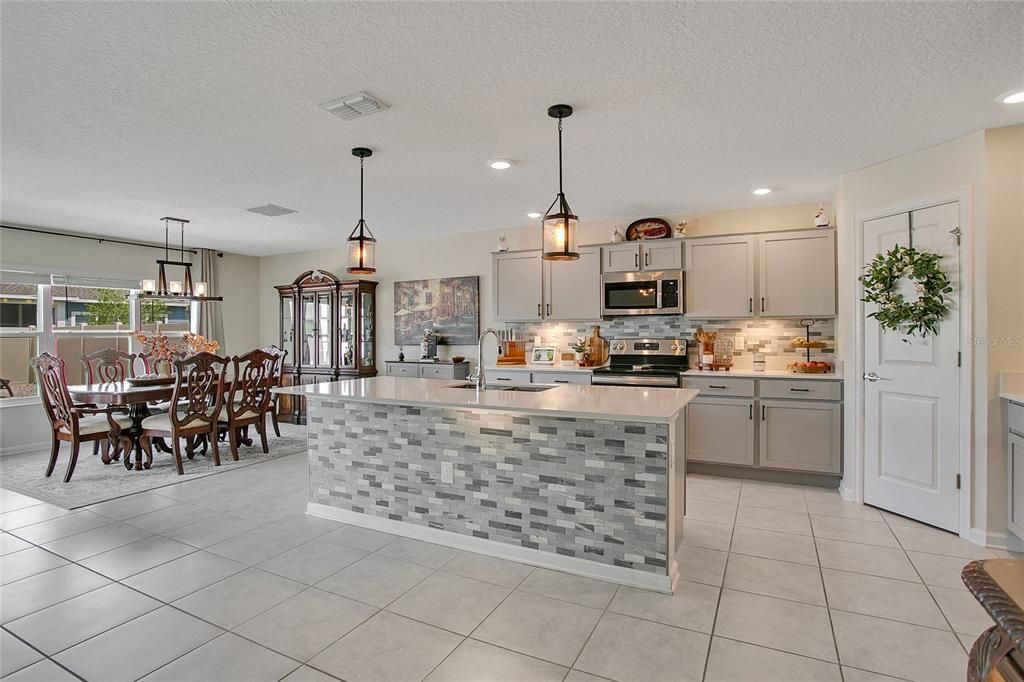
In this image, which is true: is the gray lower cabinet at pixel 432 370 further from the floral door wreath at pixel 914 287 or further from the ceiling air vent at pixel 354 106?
the floral door wreath at pixel 914 287

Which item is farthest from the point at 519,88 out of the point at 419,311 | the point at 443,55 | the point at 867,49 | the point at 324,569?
the point at 419,311

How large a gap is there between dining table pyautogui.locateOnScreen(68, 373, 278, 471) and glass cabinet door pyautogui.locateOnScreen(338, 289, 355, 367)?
5.99 ft

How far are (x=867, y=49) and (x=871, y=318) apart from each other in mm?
2190

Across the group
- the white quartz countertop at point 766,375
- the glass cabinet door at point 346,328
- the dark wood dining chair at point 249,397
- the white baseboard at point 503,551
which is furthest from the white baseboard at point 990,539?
the glass cabinet door at point 346,328

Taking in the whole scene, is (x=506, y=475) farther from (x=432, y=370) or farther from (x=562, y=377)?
(x=432, y=370)

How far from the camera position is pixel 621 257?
5.29 metres

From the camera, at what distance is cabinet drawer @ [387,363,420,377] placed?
6.36m

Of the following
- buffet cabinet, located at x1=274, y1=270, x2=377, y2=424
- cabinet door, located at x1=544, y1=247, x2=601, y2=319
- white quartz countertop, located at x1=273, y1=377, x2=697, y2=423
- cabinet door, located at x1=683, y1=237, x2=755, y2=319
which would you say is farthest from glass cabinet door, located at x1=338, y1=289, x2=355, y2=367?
cabinet door, located at x1=683, y1=237, x2=755, y2=319

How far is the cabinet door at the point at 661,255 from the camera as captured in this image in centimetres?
508

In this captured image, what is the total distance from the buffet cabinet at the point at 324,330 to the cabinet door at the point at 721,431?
13.8ft

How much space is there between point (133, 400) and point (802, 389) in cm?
576

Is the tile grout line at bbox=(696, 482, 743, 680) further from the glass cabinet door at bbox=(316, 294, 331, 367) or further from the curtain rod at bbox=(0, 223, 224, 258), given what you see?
the curtain rod at bbox=(0, 223, 224, 258)

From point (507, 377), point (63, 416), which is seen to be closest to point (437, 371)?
point (507, 377)

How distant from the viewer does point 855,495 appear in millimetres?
3977
